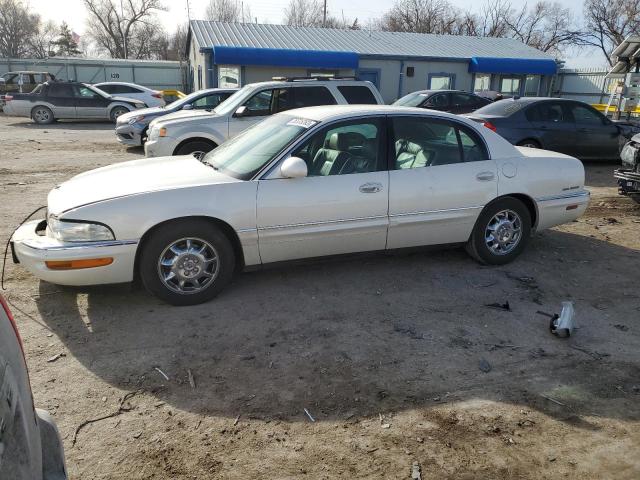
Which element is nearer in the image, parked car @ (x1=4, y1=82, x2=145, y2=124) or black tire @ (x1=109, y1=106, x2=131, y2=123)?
parked car @ (x1=4, y1=82, x2=145, y2=124)

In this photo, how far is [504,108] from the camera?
36.6 feet

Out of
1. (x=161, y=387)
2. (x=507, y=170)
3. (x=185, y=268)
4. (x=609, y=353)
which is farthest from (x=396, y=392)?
(x=507, y=170)

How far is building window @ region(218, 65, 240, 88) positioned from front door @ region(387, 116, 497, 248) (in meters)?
19.7

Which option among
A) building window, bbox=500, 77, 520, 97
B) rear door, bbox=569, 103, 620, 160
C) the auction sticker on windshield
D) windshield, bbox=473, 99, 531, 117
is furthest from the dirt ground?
building window, bbox=500, 77, 520, 97

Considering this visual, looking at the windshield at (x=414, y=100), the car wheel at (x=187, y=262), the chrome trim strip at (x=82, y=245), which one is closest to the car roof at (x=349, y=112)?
the car wheel at (x=187, y=262)

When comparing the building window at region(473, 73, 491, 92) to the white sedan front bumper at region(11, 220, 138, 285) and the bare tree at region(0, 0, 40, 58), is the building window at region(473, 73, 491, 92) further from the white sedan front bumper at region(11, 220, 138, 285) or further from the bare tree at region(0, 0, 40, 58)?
the bare tree at region(0, 0, 40, 58)

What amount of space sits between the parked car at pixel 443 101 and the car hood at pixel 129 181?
11001 millimetres

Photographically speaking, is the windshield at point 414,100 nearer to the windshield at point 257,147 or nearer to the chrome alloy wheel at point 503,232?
the chrome alloy wheel at point 503,232

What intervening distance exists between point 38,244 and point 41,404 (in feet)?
4.64

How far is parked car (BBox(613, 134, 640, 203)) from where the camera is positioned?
302 inches

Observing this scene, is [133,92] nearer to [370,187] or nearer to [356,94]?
[356,94]

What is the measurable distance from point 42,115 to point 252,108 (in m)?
13.9

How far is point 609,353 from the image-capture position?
386cm

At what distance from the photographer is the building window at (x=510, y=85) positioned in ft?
91.4
